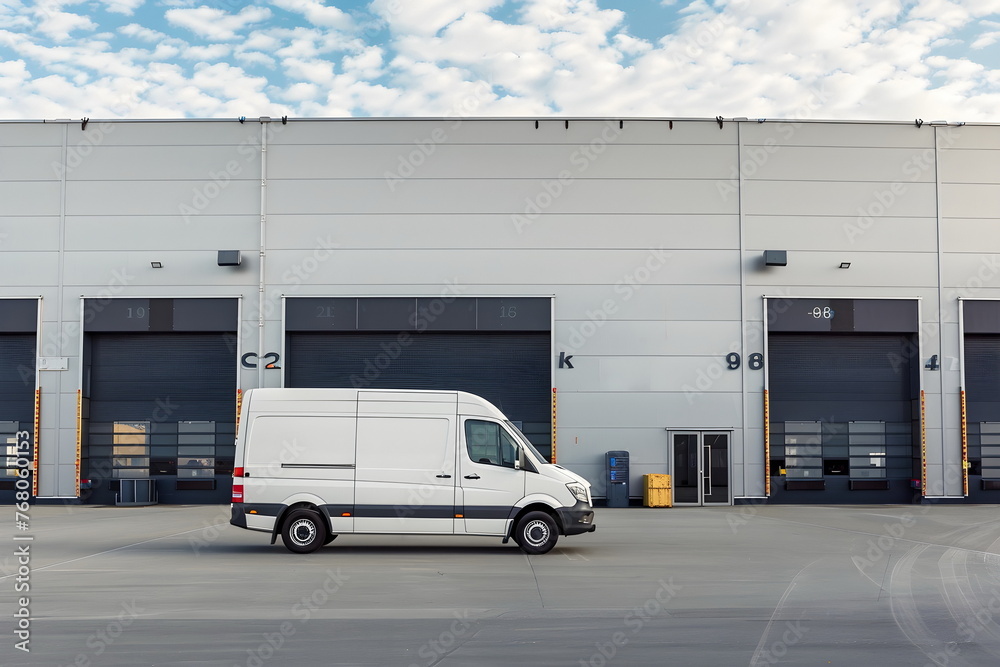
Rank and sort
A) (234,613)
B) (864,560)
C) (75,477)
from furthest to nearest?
(75,477) < (864,560) < (234,613)

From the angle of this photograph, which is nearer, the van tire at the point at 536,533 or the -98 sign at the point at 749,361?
the van tire at the point at 536,533

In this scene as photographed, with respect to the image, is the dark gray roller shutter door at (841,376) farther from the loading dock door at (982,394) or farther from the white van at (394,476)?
the white van at (394,476)

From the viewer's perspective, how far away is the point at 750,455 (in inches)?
984

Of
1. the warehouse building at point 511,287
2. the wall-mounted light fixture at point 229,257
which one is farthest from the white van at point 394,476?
the wall-mounted light fixture at point 229,257

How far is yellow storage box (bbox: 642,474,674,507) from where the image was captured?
957 inches

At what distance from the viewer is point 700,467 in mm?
24906

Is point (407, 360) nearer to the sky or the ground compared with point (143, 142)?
nearer to the ground

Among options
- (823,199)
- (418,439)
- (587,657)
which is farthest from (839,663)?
(823,199)

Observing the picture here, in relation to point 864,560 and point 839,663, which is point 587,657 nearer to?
point 839,663

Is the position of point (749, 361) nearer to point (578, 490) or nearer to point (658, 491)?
point (658, 491)

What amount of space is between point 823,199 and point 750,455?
23.8ft
